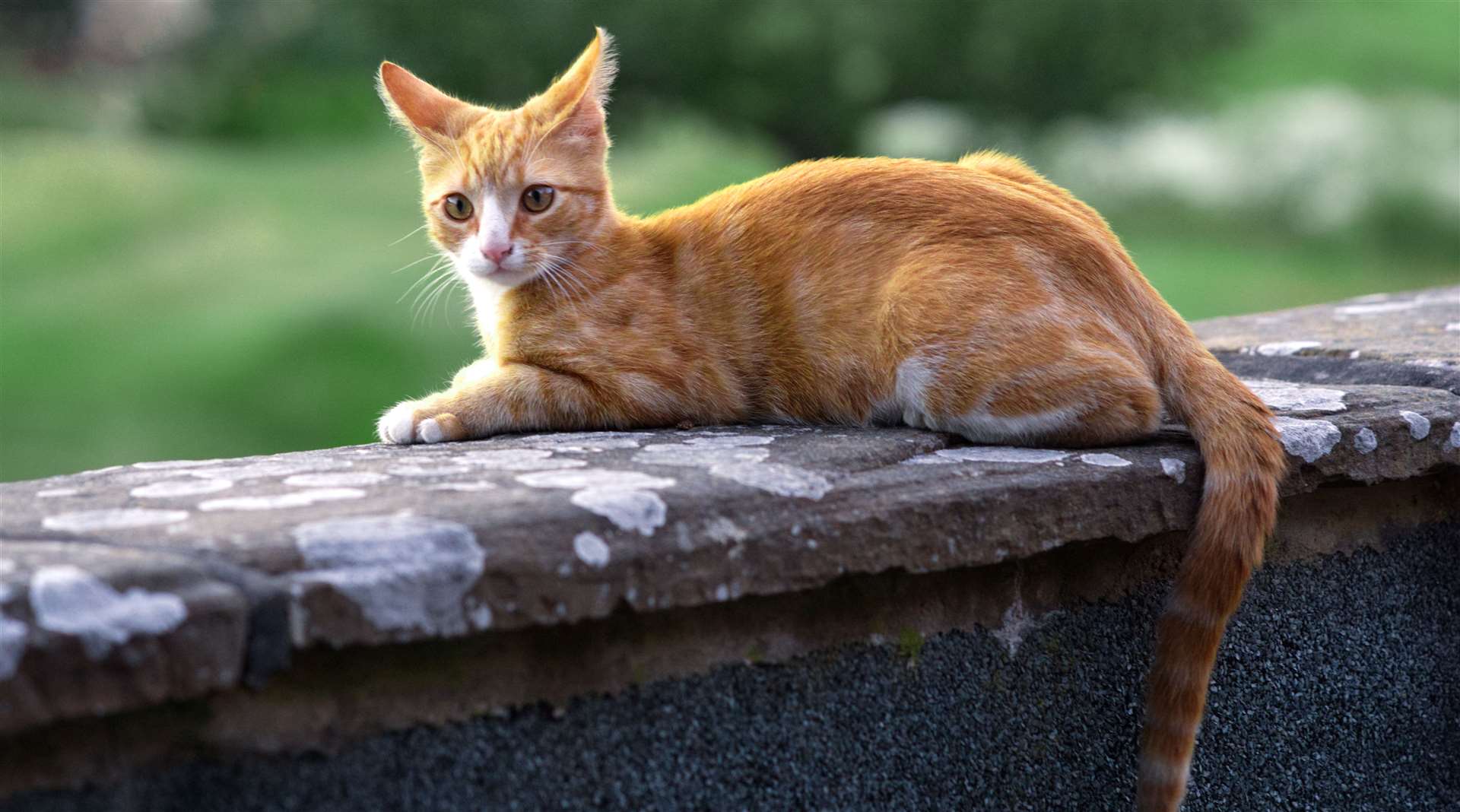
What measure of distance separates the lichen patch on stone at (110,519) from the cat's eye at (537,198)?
2.91 ft

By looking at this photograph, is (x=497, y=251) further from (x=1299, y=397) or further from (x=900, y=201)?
(x=1299, y=397)

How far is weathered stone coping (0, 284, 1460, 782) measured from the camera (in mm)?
1086

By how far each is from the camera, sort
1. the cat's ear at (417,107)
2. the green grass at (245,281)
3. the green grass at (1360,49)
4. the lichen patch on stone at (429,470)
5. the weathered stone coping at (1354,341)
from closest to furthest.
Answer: the lichen patch on stone at (429,470) < the cat's ear at (417,107) < the weathered stone coping at (1354,341) < the green grass at (245,281) < the green grass at (1360,49)

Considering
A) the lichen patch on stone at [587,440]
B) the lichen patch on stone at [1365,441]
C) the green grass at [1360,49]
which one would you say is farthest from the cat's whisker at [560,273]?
the green grass at [1360,49]

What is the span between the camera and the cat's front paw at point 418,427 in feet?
6.15

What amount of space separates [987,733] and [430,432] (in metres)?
0.87

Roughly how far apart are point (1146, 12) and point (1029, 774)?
23.9 feet

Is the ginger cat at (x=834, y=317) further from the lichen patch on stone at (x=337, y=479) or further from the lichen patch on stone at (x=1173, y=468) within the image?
the lichen patch on stone at (x=337, y=479)

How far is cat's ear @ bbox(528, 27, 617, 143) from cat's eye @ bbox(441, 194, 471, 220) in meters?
0.19

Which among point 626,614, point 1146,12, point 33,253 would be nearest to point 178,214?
point 33,253

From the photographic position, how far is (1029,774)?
165cm

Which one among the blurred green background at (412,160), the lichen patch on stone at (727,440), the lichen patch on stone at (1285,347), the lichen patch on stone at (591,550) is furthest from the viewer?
the blurred green background at (412,160)

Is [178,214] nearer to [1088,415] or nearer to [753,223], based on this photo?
[753,223]

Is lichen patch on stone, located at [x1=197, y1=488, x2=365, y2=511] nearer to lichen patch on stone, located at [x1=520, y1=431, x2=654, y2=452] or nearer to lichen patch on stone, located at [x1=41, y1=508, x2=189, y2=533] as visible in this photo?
lichen patch on stone, located at [x1=41, y1=508, x2=189, y2=533]
